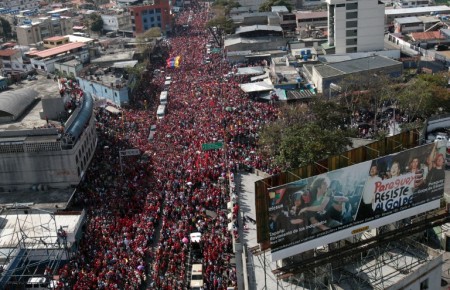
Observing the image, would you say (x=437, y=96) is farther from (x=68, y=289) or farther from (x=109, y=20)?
(x=109, y=20)

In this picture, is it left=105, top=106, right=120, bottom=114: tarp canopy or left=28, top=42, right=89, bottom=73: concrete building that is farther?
left=28, top=42, right=89, bottom=73: concrete building

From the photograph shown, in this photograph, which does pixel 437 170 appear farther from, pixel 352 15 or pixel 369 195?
pixel 352 15

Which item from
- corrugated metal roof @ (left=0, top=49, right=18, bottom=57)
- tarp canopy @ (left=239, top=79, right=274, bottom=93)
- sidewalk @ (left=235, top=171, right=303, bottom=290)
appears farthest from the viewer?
corrugated metal roof @ (left=0, top=49, right=18, bottom=57)

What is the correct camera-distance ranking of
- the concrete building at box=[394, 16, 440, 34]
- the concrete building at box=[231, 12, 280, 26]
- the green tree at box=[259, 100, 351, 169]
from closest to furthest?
1. the green tree at box=[259, 100, 351, 169]
2. the concrete building at box=[394, 16, 440, 34]
3. the concrete building at box=[231, 12, 280, 26]

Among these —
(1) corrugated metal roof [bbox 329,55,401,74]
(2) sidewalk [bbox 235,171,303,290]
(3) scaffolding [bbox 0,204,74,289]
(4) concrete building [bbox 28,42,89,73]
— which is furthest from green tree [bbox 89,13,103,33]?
(3) scaffolding [bbox 0,204,74,289]

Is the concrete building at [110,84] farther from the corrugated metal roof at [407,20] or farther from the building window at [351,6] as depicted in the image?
the corrugated metal roof at [407,20]

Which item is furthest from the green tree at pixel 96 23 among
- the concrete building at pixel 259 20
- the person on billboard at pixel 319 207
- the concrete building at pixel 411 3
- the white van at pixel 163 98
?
the person on billboard at pixel 319 207

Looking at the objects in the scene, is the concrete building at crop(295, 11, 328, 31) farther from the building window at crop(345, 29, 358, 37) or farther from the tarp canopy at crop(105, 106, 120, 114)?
the tarp canopy at crop(105, 106, 120, 114)
